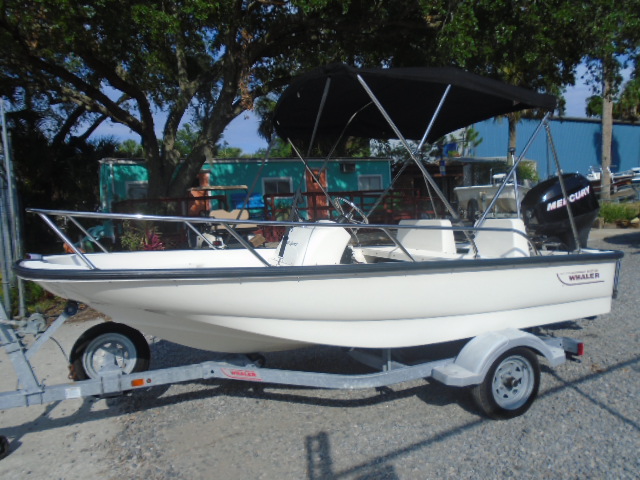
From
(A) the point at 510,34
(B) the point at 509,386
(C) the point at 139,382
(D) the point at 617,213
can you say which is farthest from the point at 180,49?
(D) the point at 617,213

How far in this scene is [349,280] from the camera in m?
3.28

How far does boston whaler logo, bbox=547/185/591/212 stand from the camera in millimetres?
4840

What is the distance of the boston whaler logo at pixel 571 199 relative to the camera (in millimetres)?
4840

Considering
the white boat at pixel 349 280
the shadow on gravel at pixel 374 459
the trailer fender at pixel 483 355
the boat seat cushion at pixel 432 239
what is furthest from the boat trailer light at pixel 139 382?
the boat seat cushion at pixel 432 239

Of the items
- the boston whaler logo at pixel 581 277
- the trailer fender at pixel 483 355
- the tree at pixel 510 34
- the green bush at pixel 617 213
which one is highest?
the tree at pixel 510 34

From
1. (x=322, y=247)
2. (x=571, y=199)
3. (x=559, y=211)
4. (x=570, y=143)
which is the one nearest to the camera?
(x=322, y=247)

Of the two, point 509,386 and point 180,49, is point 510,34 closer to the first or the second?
point 180,49

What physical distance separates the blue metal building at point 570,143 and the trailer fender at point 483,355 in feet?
77.9

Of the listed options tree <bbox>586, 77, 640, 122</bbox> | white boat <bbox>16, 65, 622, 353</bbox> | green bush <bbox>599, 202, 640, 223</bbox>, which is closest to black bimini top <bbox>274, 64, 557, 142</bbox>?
white boat <bbox>16, 65, 622, 353</bbox>

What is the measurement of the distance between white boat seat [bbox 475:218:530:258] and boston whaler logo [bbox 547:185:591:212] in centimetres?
74

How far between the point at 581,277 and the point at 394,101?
2378 millimetres

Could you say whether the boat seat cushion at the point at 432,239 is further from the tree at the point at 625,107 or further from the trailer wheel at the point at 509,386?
the tree at the point at 625,107

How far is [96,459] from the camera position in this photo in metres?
3.25

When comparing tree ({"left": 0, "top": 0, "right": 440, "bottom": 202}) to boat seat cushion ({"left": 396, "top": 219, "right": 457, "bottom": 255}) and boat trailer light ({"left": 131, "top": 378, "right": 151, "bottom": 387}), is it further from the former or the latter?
boat trailer light ({"left": 131, "top": 378, "right": 151, "bottom": 387})
